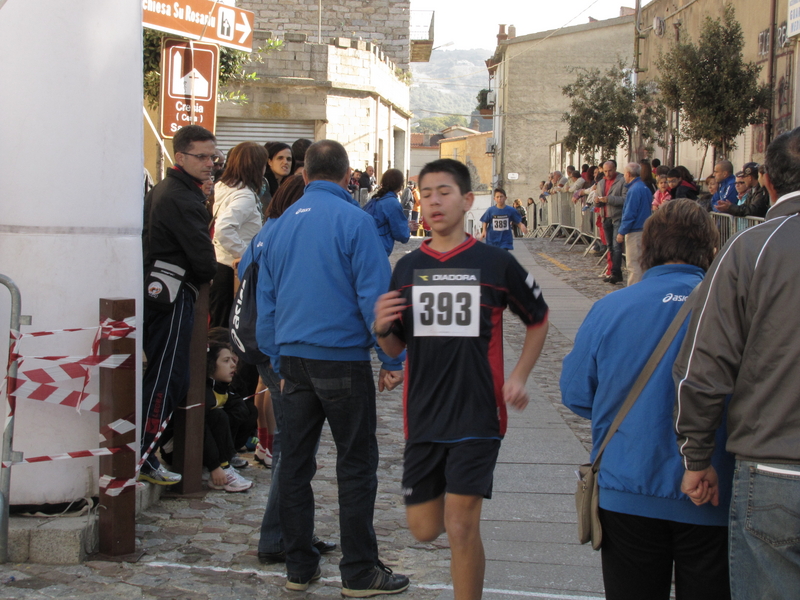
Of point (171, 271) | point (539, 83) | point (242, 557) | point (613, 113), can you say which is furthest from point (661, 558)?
point (539, 83)

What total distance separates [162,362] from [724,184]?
9969 mm

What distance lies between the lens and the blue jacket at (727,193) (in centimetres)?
1236

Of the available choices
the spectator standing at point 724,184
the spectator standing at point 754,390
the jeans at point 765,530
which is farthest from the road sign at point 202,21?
the spectator standing at point 724,184

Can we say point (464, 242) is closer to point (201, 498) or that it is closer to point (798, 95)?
point (201, 498)

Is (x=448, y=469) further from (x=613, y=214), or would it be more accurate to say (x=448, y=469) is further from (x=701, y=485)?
(x=613, y=214)

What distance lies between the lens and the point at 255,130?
1006 inches

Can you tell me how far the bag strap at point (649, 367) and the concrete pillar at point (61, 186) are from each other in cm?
257

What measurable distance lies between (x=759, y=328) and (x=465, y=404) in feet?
3.84

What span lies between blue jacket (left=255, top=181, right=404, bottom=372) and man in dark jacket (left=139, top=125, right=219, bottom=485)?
1083 millimetres

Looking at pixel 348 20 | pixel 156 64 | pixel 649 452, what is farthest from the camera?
pixel 348 20

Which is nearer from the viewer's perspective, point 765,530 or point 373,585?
point 765,530

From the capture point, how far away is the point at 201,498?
16.9 feet

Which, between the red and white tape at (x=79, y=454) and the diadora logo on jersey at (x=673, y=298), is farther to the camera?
the red and white tape at (x=79, y=454)

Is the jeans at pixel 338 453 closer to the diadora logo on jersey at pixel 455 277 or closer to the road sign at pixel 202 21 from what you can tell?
the diadora logo on jersey at pixel 455 277
